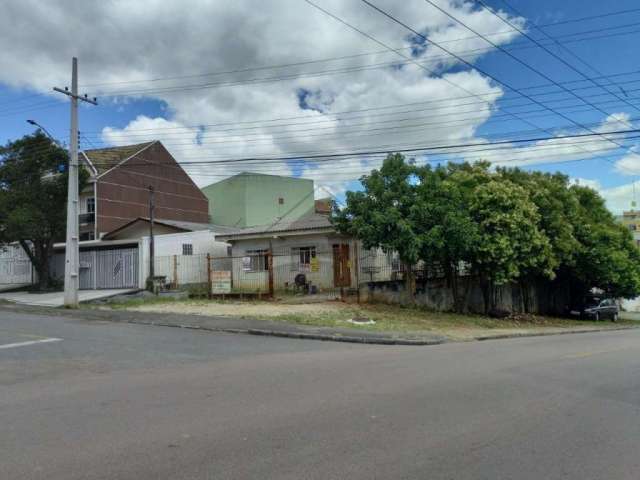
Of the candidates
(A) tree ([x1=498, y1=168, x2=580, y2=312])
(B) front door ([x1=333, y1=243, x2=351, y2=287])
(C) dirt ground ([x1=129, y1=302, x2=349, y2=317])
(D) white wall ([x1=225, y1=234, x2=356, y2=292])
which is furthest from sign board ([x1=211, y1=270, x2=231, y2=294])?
(A) tree ([x1=498, y1=168, x2=580, y2=312])

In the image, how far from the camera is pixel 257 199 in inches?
1902

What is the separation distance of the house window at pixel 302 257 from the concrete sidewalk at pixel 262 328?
34.7 ft

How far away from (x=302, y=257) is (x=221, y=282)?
6103 millimetres

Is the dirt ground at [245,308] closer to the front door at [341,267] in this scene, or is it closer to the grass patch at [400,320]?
the grass patch at [400,320]

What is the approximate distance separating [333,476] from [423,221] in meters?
16.7

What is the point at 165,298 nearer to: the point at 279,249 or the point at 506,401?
the point at 279,249

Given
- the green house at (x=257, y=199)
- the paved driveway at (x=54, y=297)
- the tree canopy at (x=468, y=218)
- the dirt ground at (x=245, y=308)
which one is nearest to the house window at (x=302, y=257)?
the tree canopy at (x=468, y=218)

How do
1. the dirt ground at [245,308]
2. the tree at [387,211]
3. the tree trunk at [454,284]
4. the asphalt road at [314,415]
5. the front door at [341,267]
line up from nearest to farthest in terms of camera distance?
the asphalt road at [314,415] < the dirt ground at [245,308] < the tree at [387,211] < the tree trunk at [454,284] < the front door at [341,267]

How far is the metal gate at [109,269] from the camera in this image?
2673cm

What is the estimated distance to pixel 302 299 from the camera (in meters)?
22.6

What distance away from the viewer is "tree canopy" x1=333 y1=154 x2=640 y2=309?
20.2 metres

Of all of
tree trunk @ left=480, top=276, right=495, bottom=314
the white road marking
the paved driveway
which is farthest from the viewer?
tree trunk @ left=480, top=276, right=495, bottom=314

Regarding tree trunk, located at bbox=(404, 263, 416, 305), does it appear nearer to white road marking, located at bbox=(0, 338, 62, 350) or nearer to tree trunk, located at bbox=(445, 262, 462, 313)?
tree trunk, located at bbox=(445, 262, 462, 313)

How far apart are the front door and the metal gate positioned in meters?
9.56
